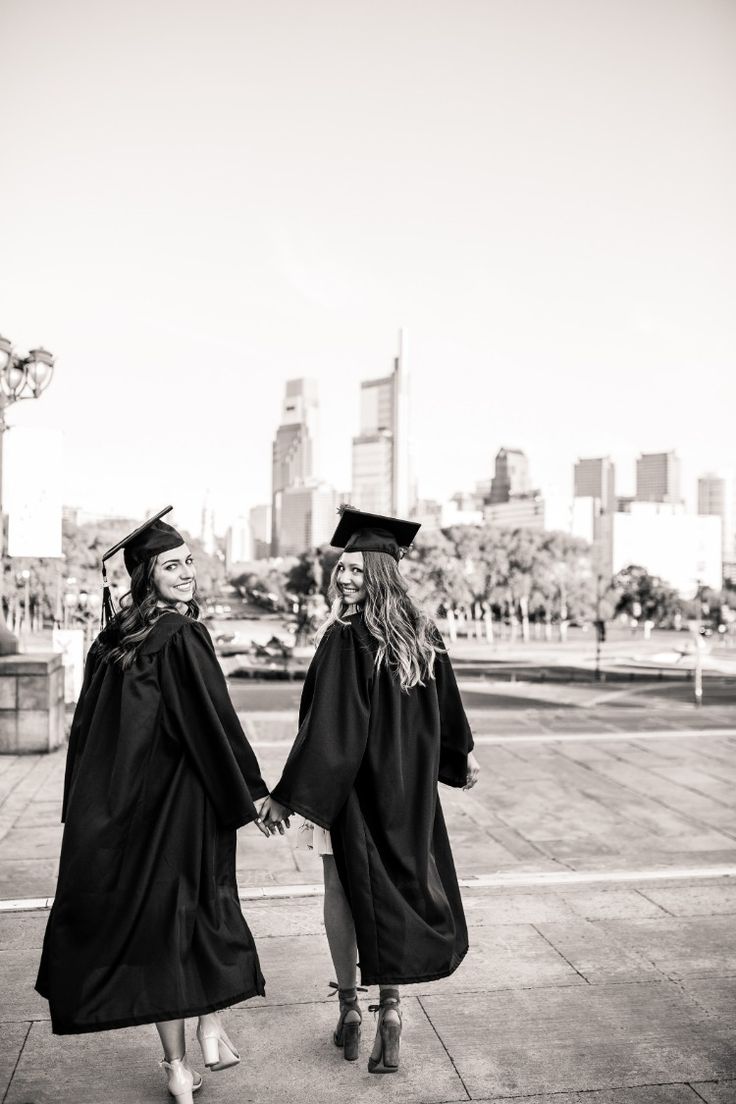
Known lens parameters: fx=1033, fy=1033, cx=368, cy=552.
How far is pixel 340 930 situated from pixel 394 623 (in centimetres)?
122

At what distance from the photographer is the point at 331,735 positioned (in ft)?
13.0

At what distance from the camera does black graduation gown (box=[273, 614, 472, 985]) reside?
12.9 feet

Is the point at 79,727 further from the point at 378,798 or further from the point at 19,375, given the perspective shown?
the point at 19,375

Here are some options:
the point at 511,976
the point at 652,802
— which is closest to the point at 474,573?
the point at 652,802

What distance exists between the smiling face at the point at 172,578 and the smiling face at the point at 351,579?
637mm

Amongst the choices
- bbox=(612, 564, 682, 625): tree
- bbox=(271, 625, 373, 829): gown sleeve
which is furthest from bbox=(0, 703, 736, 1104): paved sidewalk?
bbox=(612, 564, 682, 625): tree

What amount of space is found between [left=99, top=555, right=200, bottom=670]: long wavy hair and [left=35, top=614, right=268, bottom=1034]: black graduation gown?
0.14 ft

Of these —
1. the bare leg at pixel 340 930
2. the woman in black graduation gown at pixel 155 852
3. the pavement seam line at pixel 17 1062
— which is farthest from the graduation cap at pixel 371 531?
the pavement seam line at pixel 17 1062

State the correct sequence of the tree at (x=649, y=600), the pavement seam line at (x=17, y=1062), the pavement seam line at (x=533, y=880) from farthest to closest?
the tree at (x=649, y=600)
the pavement seam line at (x=533, y=880)
the pavement seam line at (x=17, y=1062)

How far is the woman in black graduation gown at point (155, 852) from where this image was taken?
357 centimetres

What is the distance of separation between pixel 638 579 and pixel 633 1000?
356 ft

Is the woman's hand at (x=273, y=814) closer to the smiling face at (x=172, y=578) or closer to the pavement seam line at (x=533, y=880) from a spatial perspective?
the smiling face at (x=172, y=578)

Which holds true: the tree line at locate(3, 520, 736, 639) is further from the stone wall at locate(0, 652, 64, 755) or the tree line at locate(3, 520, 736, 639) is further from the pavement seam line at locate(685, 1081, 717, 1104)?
the pavement seam line at locate(685, 1081, 717, 1104)

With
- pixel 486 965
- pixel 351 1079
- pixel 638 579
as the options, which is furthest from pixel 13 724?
pixel 638 579
